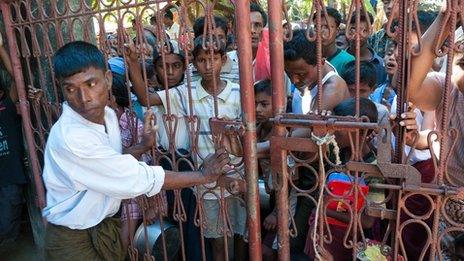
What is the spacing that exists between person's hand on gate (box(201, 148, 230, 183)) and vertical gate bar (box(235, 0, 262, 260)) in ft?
0.33

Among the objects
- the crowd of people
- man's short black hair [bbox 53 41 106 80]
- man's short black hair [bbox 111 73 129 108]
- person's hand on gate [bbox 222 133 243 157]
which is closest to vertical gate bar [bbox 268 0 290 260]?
the crowd of people

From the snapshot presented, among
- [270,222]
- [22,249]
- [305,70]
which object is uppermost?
[305,70]

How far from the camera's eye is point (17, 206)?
358 centimetres

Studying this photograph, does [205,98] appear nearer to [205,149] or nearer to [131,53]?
[205,149]

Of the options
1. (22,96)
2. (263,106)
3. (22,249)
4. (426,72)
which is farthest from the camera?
(22,249)

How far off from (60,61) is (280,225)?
1280 millimetres

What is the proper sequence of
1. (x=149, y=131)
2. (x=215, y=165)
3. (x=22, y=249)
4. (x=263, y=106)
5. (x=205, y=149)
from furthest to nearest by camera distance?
(x=22, y=249) < (x=263, y=106) < (x=205, y=149) < (x=149, y=131) < (x=215, y=165)

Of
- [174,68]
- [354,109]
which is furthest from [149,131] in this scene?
[354,109]

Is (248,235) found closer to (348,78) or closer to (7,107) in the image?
(348,78)

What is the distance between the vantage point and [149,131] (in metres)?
2.21

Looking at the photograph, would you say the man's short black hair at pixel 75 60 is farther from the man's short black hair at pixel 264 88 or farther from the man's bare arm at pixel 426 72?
the man's bare arm at pixel 426 72

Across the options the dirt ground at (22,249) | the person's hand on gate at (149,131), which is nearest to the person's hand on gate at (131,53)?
the person's hand on gate at (149,131)

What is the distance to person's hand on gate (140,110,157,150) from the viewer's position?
7.22 feet

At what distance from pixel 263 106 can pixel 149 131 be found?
80cm
